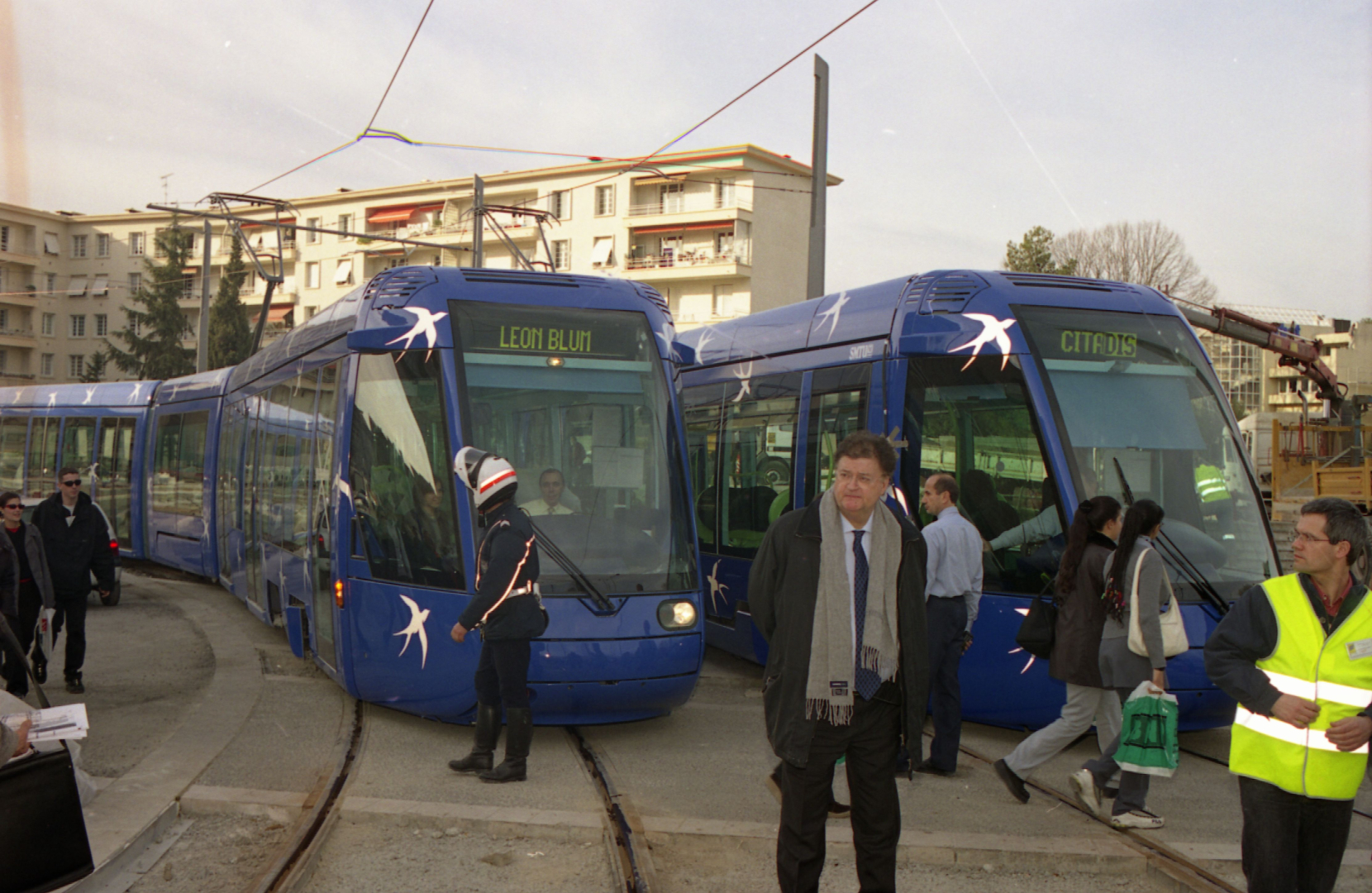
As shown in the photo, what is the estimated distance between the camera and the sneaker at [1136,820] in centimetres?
593

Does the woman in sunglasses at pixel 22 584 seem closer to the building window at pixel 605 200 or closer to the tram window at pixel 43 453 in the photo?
the tram window at pixel 43 453

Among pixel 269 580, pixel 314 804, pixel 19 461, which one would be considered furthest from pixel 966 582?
pixel 19 461

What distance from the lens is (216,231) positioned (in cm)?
6825

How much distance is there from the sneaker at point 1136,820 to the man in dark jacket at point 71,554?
23.8 feet

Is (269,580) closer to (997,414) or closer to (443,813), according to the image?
(443,813)

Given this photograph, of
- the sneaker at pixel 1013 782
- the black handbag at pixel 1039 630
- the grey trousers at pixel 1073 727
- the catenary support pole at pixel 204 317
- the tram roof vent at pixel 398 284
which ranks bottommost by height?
the sneaker at pixel 1013 782

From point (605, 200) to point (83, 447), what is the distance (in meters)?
42.9

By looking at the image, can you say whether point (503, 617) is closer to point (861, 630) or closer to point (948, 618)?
point (948, 618)

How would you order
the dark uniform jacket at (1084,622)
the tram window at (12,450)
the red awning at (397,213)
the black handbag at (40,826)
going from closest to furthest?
the black handbag at (40,826) → the dark uniform jacket at (1084,622) → the tram window at (12,450) → the red awning at (397,213)

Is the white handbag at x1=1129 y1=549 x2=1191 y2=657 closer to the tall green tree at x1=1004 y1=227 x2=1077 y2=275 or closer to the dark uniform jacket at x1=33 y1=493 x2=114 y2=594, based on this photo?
the dark uniform jacket at x1=33 y1=493 x2=114 y2=594

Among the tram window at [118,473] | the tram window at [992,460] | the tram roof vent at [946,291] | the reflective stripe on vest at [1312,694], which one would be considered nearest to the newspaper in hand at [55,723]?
the reflective stripe on vest at [1312,694]

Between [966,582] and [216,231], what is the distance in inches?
2688

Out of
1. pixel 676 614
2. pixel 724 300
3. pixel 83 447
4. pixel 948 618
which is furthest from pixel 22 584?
pixel 724 300

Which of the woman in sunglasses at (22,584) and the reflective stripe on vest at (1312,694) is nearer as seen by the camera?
the reflective stripe on vest at (1312,694)
